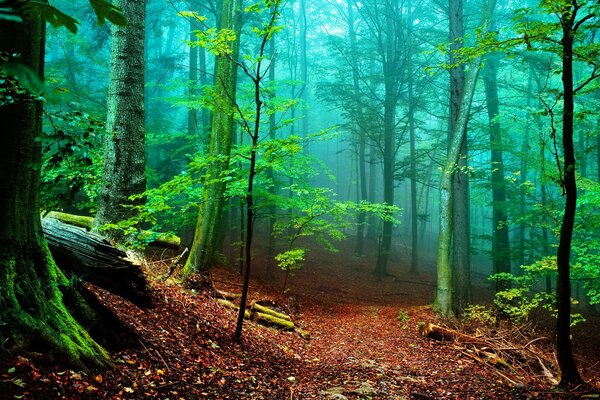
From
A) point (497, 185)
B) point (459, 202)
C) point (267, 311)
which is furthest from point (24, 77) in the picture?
point (497, 185)

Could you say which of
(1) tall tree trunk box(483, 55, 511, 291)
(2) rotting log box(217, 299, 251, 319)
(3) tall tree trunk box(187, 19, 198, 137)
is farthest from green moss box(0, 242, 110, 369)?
(1) tall tree trunk box(483, 55, 511, 291)

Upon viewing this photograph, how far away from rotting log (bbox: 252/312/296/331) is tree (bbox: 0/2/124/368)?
4940mm

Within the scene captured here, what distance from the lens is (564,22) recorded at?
13.4 feet

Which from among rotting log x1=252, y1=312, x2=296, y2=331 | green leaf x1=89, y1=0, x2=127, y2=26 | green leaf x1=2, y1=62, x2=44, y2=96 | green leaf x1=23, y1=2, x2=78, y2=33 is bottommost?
rotting log x1=252, y1=312, x2=296, y2=331

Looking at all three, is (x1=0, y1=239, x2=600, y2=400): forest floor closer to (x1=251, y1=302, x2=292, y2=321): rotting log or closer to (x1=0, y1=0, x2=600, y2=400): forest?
(x1=0, y1=0, x2=600, y2=400): forest

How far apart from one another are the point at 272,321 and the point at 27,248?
583 cm

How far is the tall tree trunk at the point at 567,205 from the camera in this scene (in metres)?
4.16

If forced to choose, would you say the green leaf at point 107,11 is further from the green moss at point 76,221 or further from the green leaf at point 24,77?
the green moss at point 76,221

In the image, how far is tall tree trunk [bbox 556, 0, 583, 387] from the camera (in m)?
4.16

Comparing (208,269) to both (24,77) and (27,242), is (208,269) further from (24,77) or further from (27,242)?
(24,77)

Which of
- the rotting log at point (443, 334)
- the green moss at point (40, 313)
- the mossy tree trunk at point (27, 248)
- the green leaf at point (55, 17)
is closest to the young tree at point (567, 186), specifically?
the rotting log at point (443, 334)

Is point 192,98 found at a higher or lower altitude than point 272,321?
higher

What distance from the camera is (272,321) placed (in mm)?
7945

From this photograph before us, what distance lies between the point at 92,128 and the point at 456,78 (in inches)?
391
